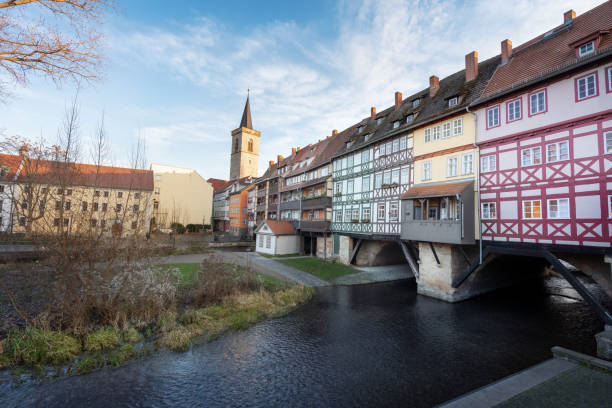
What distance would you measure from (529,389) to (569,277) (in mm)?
6483

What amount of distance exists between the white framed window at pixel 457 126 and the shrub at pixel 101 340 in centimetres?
1845

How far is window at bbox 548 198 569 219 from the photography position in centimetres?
1145

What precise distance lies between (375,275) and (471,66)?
1570 cm

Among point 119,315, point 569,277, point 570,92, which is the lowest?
point 119,315

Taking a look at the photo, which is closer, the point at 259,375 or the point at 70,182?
the point at 259,375

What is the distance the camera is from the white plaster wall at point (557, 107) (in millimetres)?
10664

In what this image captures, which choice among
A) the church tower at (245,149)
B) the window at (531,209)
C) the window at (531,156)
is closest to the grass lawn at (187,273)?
the window at (531,209)

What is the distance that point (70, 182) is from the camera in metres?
9.80

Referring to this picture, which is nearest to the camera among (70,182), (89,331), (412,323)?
(70,182)

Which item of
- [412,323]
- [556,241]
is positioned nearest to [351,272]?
[412,323]

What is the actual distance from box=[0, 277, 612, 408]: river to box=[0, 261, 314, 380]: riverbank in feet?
2.07

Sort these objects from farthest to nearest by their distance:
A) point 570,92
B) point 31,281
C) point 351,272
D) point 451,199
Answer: point 351,272 → point 31,281 → point 451,199 → point 570,92

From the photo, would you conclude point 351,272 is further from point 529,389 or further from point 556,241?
point 529,389

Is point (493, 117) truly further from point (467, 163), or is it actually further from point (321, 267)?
point (321, 267)
